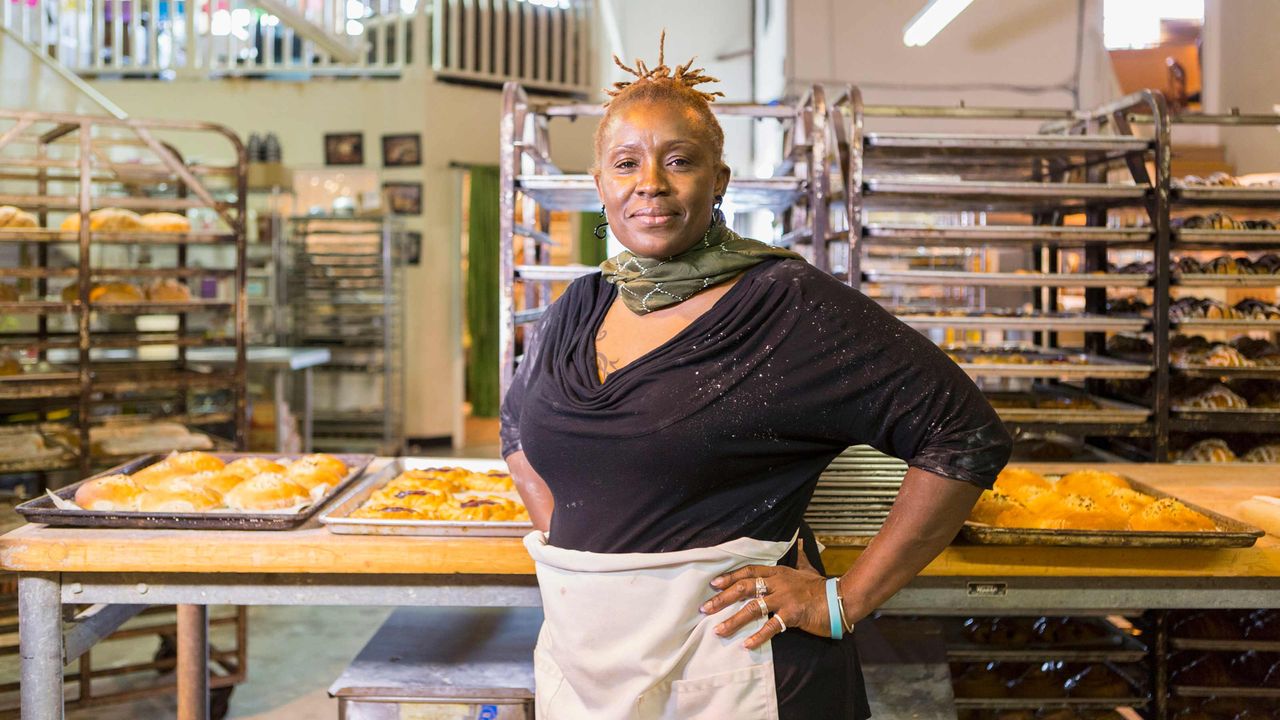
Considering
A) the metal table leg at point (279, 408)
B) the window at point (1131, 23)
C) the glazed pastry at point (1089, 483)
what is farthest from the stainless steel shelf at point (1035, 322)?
the window at point (1131, 23)

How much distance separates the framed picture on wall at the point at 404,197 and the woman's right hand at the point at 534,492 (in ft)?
27.9

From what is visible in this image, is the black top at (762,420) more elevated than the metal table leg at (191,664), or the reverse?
the black top at (762,420)

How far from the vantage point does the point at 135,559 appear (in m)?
2.18

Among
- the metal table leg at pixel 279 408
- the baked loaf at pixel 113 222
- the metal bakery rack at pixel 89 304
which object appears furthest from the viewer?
the metal table leg at pixel 279 408

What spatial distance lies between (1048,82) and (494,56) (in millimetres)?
5589

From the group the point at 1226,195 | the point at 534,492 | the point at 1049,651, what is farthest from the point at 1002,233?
the point at 534,492

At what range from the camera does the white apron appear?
1.52 metres

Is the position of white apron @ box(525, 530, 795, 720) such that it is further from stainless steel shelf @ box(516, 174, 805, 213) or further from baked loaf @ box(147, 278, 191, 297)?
baked loaf @ box(147, 278, 191, 297)

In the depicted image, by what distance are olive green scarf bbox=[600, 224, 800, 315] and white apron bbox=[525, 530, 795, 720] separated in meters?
0.39

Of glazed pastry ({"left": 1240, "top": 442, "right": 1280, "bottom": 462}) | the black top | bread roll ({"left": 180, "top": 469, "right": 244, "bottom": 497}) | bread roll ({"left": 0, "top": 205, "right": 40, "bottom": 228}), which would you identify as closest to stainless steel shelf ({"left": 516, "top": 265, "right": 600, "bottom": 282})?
bread roll ({"left": 180, "top": 469, "right": 244, "bottom": 497})

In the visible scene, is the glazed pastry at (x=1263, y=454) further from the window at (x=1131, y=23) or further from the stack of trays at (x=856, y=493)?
the window at (x=1131, y=23)

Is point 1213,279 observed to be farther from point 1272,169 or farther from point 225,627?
point 225,627

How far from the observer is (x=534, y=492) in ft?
6.48

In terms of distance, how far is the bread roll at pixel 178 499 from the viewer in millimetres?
2346
